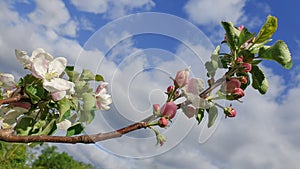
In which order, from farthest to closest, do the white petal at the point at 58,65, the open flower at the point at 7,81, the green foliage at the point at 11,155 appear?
the green foliage at the point at 11,155
the open flower at the point at 7,81
the white petal at the point at 58,65

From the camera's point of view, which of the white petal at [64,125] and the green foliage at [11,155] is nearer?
the white petal at [64,125]

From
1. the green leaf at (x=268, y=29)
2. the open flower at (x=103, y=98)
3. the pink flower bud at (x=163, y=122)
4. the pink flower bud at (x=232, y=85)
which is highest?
the green leaf at (x=268, y=29)

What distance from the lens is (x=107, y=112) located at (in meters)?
0.96

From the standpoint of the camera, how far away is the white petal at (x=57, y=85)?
89 cm

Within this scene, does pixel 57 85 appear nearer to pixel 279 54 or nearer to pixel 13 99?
pixel 13 99

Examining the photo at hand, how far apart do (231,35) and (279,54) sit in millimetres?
120

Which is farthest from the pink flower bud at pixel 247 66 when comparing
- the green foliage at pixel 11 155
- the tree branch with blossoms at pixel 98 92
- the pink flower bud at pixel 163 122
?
the green foliage at pixel 11 155

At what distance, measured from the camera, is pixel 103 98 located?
976 mm

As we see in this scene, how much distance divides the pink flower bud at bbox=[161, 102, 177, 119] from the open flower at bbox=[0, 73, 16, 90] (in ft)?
1.43

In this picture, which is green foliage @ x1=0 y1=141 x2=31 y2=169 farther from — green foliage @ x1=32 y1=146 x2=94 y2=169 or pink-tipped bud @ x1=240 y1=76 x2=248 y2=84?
green foliage @ x1=32 y1=146 x2=94 y2=169

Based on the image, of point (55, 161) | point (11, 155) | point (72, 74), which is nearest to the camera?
point (72, 74)

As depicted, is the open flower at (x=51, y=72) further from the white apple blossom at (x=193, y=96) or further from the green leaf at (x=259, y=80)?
the green leaf at (x=259, y=80)

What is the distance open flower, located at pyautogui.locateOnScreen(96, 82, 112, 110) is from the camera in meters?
0.97

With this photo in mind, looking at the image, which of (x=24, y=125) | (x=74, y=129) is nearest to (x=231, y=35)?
(x=74, y=129)
